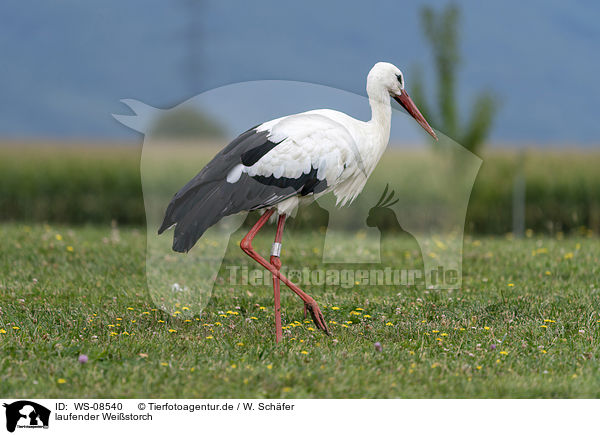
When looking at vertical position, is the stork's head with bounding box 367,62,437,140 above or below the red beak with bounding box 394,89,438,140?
above

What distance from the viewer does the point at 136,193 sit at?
52.0 feet

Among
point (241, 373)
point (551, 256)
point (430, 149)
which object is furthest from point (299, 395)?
point (430, 149)

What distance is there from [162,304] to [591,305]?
3.55 metres

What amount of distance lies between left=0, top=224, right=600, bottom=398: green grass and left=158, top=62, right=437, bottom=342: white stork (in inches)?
23.5

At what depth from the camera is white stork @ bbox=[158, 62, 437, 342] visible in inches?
204

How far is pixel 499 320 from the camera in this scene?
225 inches
